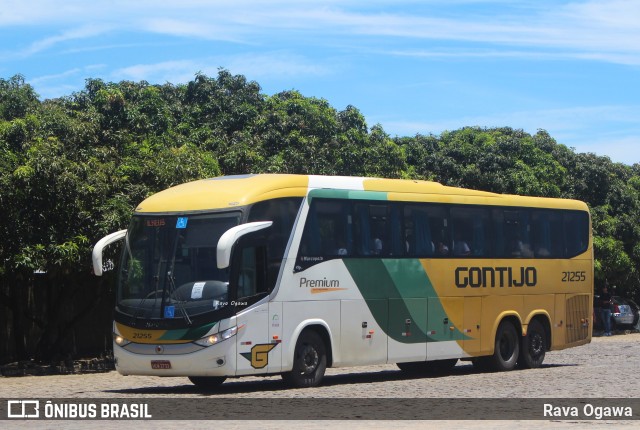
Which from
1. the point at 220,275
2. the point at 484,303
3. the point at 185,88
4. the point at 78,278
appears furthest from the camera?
the point at 185,88

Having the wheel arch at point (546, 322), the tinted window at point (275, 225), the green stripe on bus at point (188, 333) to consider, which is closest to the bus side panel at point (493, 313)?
the wheel arch at point (546, 322)

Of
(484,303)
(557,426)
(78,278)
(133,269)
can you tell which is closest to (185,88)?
(78,278)

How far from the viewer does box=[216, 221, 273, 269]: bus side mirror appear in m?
16.3

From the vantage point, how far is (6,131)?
2522 centimetres

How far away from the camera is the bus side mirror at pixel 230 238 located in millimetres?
16328

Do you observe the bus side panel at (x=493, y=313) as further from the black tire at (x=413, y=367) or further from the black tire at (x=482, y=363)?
the black tire at (x=413, y=367)

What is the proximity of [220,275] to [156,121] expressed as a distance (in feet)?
68.0

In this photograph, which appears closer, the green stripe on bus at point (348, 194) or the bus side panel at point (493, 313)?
the green stripe on bus at point (348, 194)

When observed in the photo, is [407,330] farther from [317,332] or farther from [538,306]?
[538,306]

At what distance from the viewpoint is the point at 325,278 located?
1912 cm

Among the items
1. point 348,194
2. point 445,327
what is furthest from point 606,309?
point 348,194

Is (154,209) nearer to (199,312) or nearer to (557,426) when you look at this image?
(199,312)

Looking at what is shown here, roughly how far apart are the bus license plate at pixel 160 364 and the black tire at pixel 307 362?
2.11 m

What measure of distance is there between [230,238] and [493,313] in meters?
8.30
